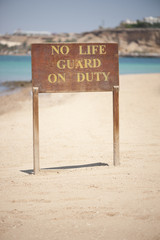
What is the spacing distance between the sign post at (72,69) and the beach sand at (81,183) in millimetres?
687

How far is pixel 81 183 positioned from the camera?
3943 millimetres

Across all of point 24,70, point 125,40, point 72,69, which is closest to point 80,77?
point 72,69

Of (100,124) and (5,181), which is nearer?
(5,181)

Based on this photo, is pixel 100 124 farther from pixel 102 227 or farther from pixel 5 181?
pixel 102 227

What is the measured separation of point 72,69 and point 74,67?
0.14 feet

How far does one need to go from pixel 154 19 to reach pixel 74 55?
195 meters

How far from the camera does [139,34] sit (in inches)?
5413

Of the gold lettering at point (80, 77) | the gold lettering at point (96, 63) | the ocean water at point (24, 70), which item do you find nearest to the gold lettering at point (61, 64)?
the gold lettering at point (80, 77)

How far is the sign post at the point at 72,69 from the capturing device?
14.2 ft

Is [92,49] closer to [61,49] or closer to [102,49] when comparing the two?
[102,49]

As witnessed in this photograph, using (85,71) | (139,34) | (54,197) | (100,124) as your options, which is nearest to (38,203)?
(54,197)

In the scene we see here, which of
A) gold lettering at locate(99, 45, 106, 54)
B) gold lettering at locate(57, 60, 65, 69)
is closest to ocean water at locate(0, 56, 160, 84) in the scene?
gold lettering at locate(57, 60, 65, 69)

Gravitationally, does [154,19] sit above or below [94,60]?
above

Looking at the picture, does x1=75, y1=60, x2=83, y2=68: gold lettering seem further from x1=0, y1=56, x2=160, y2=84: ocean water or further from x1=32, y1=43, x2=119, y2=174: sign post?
x1=0, y1=56, x2=160, y2=84: ocean water
